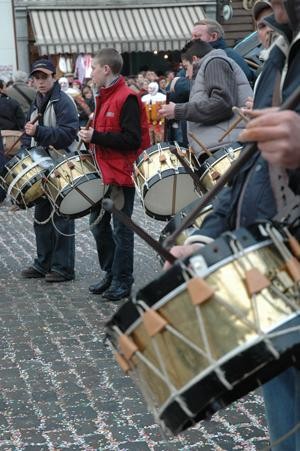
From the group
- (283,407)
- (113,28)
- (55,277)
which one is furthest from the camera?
(113,28)

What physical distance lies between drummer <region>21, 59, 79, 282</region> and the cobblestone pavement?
414 millimetres

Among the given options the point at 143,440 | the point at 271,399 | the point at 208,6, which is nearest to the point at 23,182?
the point at 143,440

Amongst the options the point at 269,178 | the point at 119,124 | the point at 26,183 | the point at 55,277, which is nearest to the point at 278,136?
the point at 269,178

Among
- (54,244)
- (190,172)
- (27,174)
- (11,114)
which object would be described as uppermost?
(190,172)

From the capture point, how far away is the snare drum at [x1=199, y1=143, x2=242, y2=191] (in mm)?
4863

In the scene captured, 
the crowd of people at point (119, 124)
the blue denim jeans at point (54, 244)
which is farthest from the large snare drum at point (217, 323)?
the blue denim jeans at point (54, 244)

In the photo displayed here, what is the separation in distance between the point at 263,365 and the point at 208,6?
20956 mm

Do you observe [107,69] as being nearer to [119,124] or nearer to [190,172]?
[119,124]

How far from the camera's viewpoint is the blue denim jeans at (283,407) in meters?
2.34

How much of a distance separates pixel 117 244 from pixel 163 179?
96 cm

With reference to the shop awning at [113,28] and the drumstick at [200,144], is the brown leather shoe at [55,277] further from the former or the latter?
the shop awning at [113,28]

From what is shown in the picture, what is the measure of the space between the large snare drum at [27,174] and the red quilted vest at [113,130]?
582 millimetres

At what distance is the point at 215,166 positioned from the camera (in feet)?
16.1

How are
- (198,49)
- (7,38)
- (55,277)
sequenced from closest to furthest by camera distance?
(198,49)
(55,277)
(7,38)
